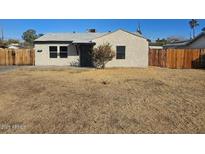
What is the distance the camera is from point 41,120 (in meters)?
6.95

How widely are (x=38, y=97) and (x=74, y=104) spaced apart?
1.78 meters

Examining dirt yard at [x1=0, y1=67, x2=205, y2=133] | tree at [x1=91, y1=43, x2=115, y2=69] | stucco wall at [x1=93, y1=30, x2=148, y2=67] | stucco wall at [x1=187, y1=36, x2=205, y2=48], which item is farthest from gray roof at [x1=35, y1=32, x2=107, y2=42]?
dirt yard at [x1=0, y1=67, x2=205, y2=133]

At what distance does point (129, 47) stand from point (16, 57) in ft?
40.1

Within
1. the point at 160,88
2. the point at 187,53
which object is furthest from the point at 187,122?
the point at 187,53

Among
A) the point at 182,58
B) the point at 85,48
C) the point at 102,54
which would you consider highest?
the point at 85,48

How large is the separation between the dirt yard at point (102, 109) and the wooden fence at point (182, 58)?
499 inches

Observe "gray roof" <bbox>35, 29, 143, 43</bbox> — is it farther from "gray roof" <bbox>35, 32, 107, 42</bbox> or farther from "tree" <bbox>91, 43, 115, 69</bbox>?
"tree" <bbox>91, 43, 115, 69</bbox>

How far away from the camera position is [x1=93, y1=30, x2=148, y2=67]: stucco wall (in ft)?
78.6

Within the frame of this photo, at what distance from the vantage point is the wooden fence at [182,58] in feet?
79.4

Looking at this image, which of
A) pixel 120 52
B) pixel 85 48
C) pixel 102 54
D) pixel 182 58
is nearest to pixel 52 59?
pixel 85 48

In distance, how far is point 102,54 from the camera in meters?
22.9

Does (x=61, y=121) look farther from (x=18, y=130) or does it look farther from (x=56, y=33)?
(x=56, y=33)

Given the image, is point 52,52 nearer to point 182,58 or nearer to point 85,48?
point 85,48

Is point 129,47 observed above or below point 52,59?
above
